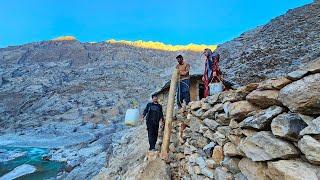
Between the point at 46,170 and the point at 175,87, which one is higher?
the point at 175,87

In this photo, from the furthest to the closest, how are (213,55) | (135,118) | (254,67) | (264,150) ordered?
(254,67) → (135,118) → (213,55) → (264,150)

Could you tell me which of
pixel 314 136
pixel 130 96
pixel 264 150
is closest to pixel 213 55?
pixel 264 150

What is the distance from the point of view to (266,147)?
11.6ft

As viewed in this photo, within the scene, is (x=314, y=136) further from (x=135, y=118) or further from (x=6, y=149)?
(x=6, y=149)

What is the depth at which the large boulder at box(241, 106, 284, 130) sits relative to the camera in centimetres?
351

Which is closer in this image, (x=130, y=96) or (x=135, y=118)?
(x=135, y=118)

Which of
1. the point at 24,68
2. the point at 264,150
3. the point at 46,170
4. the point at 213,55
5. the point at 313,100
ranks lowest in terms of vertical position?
the point at 46,170

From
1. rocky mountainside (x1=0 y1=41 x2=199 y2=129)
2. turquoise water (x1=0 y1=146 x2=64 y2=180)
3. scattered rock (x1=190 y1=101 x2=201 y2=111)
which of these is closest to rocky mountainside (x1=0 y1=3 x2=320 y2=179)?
rocky mountainside (x1=0 y1=41 x2=199 y2=129)

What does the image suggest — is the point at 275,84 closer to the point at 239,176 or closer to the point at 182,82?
the point at 239,176

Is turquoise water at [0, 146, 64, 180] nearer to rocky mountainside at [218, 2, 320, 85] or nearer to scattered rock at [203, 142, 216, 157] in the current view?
rocky mountainside at [218, 2, 320, 85]

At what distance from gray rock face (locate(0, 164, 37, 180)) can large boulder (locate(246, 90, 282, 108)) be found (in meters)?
34.7

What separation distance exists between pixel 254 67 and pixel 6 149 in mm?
43064

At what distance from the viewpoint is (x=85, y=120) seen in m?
69.2

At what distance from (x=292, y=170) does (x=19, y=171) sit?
38446mm
